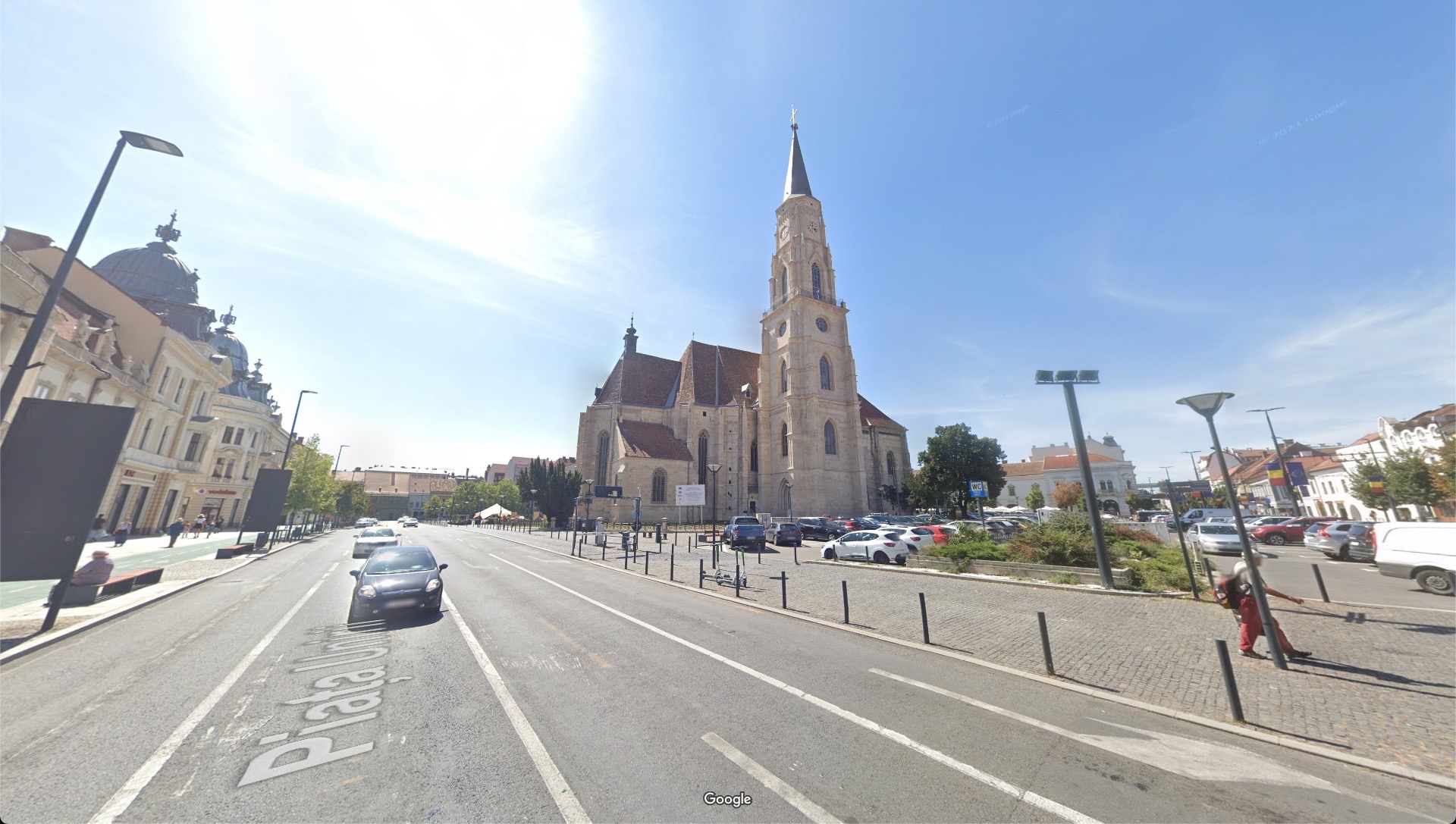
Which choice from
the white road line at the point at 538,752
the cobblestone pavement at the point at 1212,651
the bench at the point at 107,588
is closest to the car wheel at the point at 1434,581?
the cobblestone pavement at the point at 1212,651

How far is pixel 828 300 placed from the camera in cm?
4597

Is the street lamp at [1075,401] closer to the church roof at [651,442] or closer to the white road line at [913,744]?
the white road line at [913,744]

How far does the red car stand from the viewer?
76.3 ft

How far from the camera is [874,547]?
59.4 feet

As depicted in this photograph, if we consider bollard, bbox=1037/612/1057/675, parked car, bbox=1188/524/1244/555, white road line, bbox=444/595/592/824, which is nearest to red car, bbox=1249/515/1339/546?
parked car, bbox=1188/524/1244/555

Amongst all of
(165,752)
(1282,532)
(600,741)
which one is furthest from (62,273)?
(1282,532)

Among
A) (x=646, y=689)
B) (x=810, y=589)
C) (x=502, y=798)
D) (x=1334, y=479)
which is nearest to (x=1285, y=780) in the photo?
(x=646, y=689)

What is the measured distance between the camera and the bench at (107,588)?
9414 mm

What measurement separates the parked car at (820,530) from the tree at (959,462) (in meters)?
19.3

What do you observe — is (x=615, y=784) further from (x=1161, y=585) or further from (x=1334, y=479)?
(x=1334, y=479)

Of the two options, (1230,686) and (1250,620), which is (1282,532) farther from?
(1230,686)

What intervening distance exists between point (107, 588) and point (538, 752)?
14248 mm

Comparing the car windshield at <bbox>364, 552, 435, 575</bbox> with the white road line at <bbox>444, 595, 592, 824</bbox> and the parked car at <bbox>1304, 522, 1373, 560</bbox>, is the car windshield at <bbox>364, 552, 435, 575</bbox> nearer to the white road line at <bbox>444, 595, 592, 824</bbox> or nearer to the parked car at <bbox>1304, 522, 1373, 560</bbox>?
the white road line at <bbox>444, 595, 592, 824</bbox>

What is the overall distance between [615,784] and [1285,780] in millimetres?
5439
